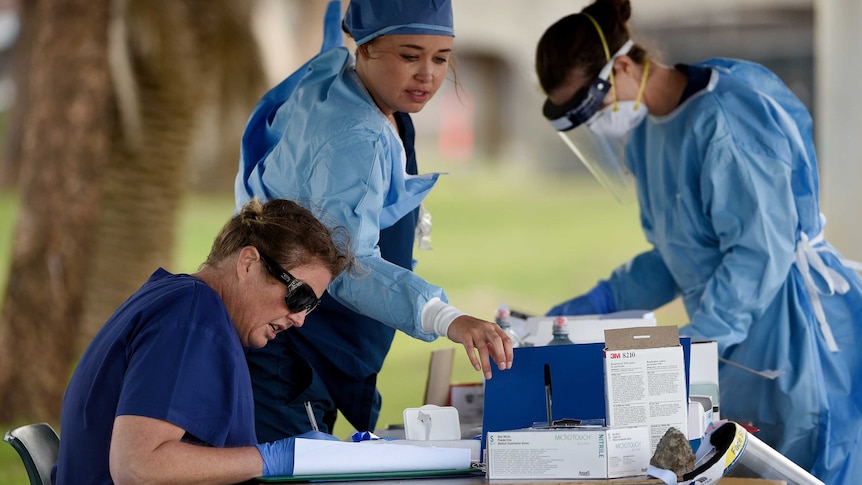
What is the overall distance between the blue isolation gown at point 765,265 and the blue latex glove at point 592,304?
12.9 inches

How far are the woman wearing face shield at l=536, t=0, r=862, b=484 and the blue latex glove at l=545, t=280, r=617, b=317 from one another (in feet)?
1.00

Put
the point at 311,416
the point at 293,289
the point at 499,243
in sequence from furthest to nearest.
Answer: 1. the point at 499,243
2. the point at 311,416
3. the point at 293,289

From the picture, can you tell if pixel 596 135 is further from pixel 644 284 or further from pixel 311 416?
pixel 311 416

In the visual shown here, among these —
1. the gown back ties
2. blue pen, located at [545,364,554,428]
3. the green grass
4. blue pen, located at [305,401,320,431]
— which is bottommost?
the green grass

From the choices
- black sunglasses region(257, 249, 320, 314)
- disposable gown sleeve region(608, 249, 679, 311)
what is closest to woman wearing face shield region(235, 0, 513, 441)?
black sunglasses region(257, 249, 320, 314)

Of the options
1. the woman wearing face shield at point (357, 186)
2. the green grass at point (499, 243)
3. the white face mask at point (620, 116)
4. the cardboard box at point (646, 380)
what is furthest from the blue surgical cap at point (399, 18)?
the green grass at point (499, 243)

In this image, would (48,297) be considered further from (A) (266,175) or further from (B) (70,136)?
(A) (266,175)

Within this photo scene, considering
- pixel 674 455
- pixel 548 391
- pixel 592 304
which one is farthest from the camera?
pixel 592 304

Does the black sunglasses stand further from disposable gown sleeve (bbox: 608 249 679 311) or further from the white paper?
disposable gown sleeve (bbox: 608 249 679 311)

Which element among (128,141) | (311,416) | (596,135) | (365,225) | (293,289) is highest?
(128,141)

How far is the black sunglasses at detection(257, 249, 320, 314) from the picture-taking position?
222 cm


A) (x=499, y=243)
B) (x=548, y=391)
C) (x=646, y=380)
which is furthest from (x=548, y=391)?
(x=499, y=243)

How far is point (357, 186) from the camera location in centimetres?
258

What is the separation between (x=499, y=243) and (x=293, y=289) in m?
19.5
